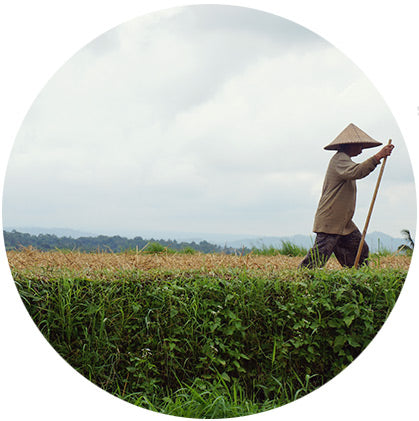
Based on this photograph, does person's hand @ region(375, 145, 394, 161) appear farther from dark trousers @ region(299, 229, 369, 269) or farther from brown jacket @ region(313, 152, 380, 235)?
dark trousers @ region(299, 229, 369, 269)

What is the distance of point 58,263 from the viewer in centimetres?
472

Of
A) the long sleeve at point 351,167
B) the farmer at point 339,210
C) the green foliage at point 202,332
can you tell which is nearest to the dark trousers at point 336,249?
the farmer at point 339,210

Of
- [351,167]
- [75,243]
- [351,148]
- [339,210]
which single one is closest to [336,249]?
[339,210]

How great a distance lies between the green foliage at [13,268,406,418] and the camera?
3631 mm

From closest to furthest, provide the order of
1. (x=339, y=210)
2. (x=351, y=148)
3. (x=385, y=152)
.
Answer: (x=385, y=152) < (x=339, y=210) < (x=351, y=148)

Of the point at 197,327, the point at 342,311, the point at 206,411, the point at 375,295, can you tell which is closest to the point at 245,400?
the point at 206,411

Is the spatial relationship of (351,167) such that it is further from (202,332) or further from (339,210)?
(202,332)

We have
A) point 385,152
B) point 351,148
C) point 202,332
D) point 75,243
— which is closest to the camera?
point 202,332

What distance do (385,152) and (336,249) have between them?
47.5 inches

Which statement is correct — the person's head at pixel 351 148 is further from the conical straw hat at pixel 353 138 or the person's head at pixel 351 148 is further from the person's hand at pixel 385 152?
the person's hand at pixel 385 152

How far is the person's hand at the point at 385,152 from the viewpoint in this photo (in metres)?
4.44

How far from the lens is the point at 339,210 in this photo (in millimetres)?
4832

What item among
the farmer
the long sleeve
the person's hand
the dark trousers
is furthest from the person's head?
the dark trousers

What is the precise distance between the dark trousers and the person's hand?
0.91 meters
